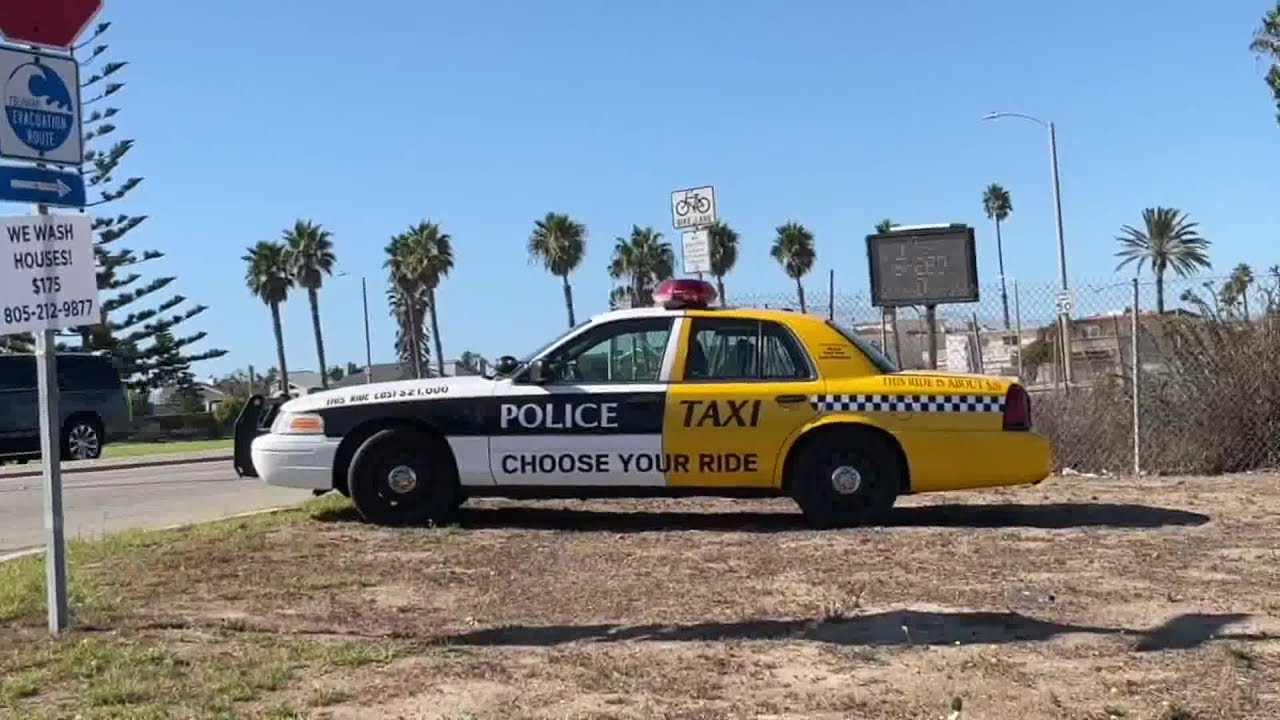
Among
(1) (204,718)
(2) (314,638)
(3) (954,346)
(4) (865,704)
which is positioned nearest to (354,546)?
(2) (314,638)

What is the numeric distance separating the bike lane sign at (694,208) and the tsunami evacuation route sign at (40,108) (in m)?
7.15

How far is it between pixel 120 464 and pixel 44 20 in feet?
58.0

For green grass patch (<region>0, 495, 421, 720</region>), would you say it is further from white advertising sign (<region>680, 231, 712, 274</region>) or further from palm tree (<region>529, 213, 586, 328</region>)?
palm tree (<region>529, 213, 586, 328</region>)

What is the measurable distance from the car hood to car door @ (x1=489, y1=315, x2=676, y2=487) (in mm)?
244

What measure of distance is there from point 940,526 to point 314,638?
15.2 feet

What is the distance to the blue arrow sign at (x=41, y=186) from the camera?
5.70 m

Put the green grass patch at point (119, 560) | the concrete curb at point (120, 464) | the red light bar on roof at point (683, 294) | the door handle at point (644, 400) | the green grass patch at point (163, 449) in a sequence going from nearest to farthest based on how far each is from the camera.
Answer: the green grass patch at point (119, 560)
the door handle at point (644, 400)
the red light bar on roof at point (683, 294)
the concrete curb at point (120, 464)
the green grass patch at point (163, 449)

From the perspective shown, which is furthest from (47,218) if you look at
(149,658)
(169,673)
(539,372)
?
(539,372)

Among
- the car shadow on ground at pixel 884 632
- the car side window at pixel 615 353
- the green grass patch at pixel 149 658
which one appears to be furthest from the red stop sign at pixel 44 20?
the car side window at pixel 615 353

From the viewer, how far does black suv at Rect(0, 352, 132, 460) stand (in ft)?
74.5

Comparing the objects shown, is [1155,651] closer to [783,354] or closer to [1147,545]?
[1147,545]

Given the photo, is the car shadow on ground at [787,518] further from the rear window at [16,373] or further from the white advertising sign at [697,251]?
the rear window at [16,373]

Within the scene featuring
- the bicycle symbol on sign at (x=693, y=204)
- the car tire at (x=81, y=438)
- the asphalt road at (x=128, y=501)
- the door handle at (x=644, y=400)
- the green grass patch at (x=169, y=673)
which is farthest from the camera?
the car tire at (x=81, y=438)

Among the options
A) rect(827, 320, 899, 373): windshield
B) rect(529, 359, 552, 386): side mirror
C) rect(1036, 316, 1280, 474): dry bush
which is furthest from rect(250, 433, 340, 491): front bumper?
rect(1036, 316, 1280, 474): dry bush
